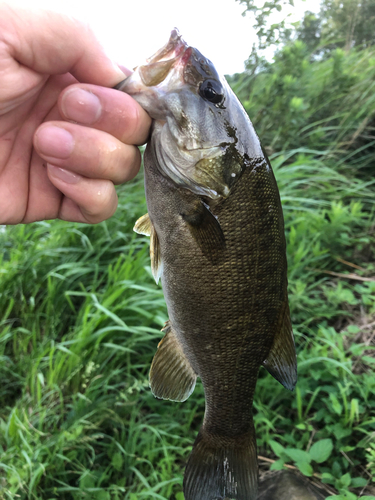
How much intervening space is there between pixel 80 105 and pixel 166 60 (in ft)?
1.01

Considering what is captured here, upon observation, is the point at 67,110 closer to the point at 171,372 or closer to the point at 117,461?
the point at 171,372

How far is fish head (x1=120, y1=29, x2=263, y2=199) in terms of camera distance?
1.06m

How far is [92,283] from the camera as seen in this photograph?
273cm

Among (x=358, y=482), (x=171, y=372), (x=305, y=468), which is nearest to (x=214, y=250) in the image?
(x=171, y=372)

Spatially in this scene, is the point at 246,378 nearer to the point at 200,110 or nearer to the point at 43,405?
the point at 200,110

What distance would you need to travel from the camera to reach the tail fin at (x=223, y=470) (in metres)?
1.29

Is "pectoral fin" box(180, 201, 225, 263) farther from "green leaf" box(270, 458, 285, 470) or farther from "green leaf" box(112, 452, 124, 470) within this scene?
"green leaf" box(112, 452, 124, 470)

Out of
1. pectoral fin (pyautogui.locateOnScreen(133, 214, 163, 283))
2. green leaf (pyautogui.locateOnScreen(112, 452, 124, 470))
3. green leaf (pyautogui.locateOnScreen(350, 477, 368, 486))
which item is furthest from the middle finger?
green leaf (pyautogui.locateOnScreen(350, 477, 368, 486))

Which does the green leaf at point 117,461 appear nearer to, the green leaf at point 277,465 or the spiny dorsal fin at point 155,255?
the green leaf at point 277,465

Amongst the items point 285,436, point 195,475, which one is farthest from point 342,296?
point 195,475

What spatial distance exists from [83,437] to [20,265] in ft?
4.84

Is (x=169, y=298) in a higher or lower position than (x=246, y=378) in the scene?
higher

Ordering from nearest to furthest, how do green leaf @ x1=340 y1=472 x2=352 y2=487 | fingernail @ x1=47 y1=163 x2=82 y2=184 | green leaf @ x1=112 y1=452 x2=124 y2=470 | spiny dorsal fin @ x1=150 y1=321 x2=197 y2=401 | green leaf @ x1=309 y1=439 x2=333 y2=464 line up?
fingernail @ x1=47 y1=163 x2=82 y2=184, spiny dorsal fin @ x1=150 y1=321 x2=197 y2=401, green leaf @ x1=340 y1=472 x2=352 y2=487, green leaf @ x1=309 y1=439 x2=333 y2=464, green leaf @ x1=112 y1=452 x2=124 y2=470

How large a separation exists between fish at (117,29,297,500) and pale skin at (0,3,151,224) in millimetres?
85
